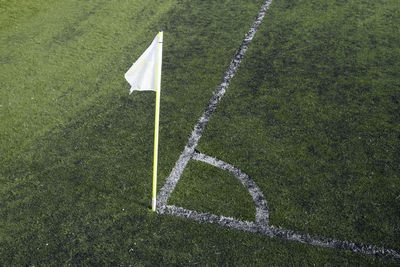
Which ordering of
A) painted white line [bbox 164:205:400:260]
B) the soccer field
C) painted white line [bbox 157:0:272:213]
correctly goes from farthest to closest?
painted white line [bbox 157:0:272:213], the soccer field, painted white line [bbox 164:205:400:260]

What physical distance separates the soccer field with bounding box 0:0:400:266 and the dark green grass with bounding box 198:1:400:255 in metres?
0.02

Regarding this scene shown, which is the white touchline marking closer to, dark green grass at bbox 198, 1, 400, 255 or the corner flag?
dark green grass at bbox 198, 1, 400, 255

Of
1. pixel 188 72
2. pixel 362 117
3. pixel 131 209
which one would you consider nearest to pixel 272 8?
pixel 188 72

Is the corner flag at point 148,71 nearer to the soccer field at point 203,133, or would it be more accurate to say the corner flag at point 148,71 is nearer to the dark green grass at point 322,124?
the soccer field at point 203,133

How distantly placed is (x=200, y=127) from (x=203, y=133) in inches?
5.1

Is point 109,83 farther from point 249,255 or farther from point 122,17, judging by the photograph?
point 249,255

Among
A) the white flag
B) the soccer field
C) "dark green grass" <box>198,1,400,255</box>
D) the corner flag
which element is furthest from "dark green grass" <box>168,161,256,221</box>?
the white flag

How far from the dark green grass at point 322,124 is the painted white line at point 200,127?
0.11 m

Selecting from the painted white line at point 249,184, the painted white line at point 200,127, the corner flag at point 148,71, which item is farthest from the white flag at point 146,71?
the painted white line at point 249,184

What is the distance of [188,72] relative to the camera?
21.8 ft

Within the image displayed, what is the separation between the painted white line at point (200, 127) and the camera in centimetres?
477

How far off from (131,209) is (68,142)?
1401 mm

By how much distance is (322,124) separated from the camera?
5.62 m

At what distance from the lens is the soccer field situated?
4.28 metres
